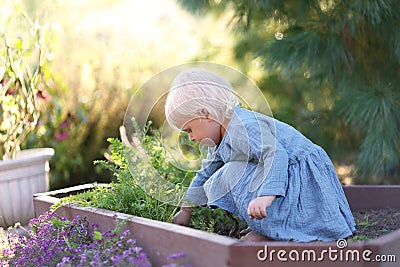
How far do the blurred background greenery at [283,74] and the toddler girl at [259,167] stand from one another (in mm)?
890

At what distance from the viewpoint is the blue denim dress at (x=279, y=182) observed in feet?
5.82

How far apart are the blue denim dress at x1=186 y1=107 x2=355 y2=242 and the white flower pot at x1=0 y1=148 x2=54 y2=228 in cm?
99

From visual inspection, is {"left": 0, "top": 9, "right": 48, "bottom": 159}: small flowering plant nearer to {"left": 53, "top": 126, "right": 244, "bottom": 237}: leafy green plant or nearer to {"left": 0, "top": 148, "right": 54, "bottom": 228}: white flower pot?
{"left": 0, "top": 148, "right": 54, "bottom": 228}: white flower pot

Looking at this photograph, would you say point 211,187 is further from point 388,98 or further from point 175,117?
point 388,98

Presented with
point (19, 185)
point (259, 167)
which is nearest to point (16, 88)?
point (19, 185)

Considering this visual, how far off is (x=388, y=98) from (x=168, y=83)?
1.09 metres

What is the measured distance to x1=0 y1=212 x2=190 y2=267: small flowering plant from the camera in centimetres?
162

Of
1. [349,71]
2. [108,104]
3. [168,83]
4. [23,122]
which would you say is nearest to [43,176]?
[23,122]

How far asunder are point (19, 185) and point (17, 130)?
0.26 m

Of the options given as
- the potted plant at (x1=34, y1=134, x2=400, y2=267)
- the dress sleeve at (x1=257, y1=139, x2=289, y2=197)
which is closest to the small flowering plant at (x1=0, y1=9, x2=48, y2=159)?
the potted plant at (x1=34, y1=134, x2=400, y2=267)

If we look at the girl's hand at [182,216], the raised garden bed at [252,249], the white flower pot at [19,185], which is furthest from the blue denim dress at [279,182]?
the white flower pot at [19,185]

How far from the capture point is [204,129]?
1.86 m

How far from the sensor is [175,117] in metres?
1.83

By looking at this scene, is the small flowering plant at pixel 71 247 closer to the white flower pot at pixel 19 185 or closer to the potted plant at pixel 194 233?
the potted plant at pixel 194 233
